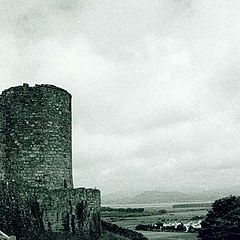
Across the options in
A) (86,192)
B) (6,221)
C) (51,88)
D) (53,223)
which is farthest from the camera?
(51,88)

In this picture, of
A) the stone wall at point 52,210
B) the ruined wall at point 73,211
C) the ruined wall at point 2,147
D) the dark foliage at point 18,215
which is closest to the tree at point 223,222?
the ruined wall at point 73,211

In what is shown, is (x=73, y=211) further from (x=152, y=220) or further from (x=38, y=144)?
(x=152, y=220)

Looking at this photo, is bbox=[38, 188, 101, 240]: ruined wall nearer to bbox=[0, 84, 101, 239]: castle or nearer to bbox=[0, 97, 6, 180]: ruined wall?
bbox=[0, 84, 101, 239]: castle

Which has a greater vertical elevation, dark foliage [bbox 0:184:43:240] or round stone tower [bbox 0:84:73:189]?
round stone tower [bbox 0:84:73:189]

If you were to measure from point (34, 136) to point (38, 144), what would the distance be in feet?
1.41

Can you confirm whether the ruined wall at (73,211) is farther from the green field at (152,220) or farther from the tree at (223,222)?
the green field at (152,220)

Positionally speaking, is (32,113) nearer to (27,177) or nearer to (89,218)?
(27,177)

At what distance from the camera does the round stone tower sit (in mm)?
24891

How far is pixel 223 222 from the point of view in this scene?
2933 centimetres

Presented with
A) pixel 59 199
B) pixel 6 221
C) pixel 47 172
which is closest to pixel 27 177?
pixel 47 172

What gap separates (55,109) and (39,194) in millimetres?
4839

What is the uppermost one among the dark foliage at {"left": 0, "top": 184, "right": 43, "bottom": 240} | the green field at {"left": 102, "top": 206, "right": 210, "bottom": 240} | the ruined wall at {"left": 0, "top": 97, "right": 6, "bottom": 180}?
the ruined wall at {"left": 0, "top": 97, "right": 6, "bottom": 180}

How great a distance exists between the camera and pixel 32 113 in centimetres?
2516

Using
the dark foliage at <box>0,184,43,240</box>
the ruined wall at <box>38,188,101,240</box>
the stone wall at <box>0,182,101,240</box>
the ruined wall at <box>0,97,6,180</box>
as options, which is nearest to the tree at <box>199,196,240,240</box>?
the ruined wall at <box>38,188,101,240</box>
